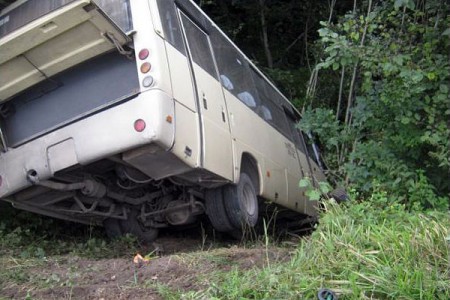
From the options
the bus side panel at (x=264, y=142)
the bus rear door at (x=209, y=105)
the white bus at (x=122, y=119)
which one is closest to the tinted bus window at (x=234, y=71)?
the white bus at (x=122, y=119)

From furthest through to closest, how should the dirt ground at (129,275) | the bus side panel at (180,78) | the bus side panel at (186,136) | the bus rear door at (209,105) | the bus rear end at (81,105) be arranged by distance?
the bus rear door at (209,105) → the bus side panel at (180,78) → the bus side panel at (186,136) → the bus rear end at (81,105) → the dirt ground at (129,275)

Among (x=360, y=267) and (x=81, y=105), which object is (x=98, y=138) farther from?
(x=360, y=267)

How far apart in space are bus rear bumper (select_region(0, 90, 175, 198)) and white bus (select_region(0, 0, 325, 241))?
0.4 inches

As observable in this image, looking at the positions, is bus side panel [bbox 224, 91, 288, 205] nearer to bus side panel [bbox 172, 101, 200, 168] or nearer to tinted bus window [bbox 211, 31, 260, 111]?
tinted bus window [bbox 211, 31, 260, 111]

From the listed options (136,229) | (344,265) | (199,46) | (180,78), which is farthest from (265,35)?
(344,265)

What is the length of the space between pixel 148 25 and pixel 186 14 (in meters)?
1.27

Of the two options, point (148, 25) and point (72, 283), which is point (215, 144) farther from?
point (72, 283)

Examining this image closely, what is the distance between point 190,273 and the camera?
5.23 meters

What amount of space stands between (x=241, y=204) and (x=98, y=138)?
2.04m

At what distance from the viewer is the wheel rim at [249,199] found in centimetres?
759

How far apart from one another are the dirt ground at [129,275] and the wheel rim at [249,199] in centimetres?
160

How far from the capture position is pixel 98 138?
19.6 ft

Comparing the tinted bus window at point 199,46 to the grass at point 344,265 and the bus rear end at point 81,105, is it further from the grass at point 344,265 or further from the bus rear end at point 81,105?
the grass at point 344,265

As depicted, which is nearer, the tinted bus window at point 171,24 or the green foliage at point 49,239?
the tinted bus window at point 171,24
